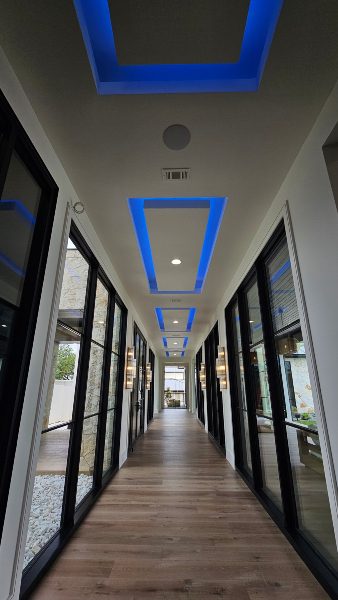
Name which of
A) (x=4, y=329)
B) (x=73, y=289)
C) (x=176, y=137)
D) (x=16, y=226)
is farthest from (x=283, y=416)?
(x=16, y=226)

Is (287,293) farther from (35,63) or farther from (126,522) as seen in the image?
(126,522)

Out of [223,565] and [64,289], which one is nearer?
[223,565]

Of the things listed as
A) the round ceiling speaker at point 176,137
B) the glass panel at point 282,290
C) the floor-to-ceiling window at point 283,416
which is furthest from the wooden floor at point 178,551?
the round ceiling speaker at point 176,137

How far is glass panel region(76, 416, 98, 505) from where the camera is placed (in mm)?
2996

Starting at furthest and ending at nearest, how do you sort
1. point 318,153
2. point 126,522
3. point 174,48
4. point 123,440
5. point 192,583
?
1. point 123,440
2. point 126,522
3. point 192,583
4. point 318,153
5. point 174,48

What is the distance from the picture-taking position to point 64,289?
2398 mm

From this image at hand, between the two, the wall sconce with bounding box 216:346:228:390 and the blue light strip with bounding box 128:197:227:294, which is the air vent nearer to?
the blue light strip with bounding box 128:197:227:294

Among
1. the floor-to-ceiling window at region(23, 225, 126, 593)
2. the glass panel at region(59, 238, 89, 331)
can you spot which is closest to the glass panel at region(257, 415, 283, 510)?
the floor-to-ceiling window at region(23, 225, 126, 593)

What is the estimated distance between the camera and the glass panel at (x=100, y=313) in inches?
135

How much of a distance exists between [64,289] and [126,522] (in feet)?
8.00

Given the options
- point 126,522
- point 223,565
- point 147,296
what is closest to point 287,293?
point 223,565

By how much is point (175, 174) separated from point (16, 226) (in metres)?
1.29

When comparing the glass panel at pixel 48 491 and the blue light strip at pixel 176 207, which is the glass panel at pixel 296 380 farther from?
the glass panel at pixel 48 491

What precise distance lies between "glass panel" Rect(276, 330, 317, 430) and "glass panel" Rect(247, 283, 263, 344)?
611mm
